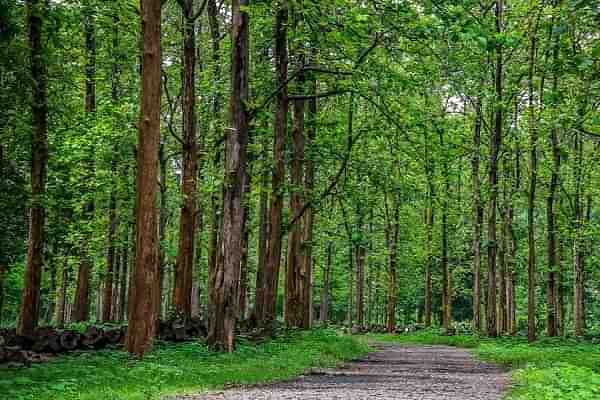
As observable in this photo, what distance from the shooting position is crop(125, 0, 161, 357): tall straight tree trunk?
1416cm

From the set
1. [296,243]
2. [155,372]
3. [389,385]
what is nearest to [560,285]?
[296,243]

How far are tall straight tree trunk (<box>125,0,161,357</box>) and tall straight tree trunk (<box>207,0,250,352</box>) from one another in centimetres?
265

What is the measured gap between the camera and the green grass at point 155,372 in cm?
983

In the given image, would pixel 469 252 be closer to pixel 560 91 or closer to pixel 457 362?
pixel 457 362

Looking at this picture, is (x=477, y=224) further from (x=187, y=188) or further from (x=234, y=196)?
(x=234, y=196)

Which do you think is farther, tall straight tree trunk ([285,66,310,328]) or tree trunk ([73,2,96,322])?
tree trunk ([73,2,96,322])

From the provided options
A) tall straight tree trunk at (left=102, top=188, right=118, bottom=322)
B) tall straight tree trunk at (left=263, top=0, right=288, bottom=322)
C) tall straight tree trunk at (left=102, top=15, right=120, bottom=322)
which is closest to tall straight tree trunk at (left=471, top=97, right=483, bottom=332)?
tall straight tree trunk at (left=263, top=0, right=288, bottom=322)

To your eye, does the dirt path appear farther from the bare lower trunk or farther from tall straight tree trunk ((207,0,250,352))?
the bare lower trunk

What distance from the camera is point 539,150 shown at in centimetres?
3269

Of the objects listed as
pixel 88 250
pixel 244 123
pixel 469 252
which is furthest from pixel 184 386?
pixel 469 252

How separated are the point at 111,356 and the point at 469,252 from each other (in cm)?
3643

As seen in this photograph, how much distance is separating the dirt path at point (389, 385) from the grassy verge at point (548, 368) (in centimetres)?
47

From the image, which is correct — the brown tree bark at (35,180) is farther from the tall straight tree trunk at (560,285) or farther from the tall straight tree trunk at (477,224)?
the tall straight tree trunk at (560,285)

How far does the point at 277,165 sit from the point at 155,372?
413 inches
